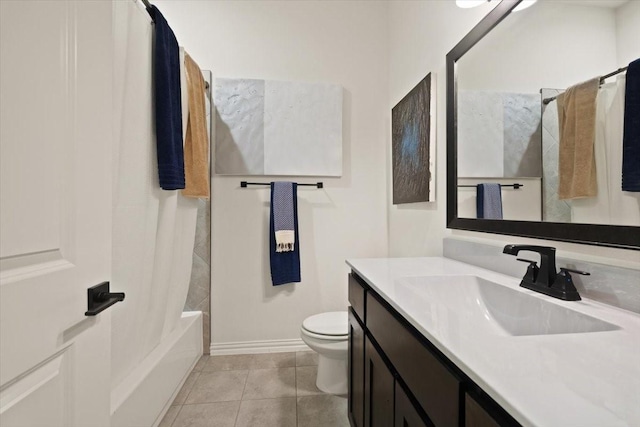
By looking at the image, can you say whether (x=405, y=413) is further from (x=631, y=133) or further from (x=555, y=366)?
(x=631, y=133)

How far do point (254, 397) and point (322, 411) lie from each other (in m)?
0.41

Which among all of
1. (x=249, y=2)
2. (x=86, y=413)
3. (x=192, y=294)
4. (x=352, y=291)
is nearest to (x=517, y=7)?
(x=352, y=291)

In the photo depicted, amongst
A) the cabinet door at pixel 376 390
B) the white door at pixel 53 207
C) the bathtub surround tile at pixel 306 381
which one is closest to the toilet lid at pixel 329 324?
the bathtub surround tile at pixel 306 381

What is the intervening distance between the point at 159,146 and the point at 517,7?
1.48m

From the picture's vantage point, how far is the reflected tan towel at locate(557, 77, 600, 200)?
0.77m

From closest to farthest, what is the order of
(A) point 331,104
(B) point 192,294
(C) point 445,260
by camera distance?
1. (C) point 445,260
2. (B) point 192,294
3. (A) point 331,104

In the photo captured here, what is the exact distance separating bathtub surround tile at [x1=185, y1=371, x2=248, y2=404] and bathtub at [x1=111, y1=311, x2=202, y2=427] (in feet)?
0.34

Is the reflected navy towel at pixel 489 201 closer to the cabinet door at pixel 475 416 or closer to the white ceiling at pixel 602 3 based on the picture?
the white ceiling at pixel 602 3

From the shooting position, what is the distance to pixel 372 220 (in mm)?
2338

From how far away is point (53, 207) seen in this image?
1.87 ft

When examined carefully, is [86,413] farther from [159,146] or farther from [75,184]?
[159,146]

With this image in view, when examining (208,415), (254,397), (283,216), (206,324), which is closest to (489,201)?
(283,216)

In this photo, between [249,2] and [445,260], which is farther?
[249,2]

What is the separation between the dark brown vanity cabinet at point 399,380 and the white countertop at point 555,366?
0.17 feet
